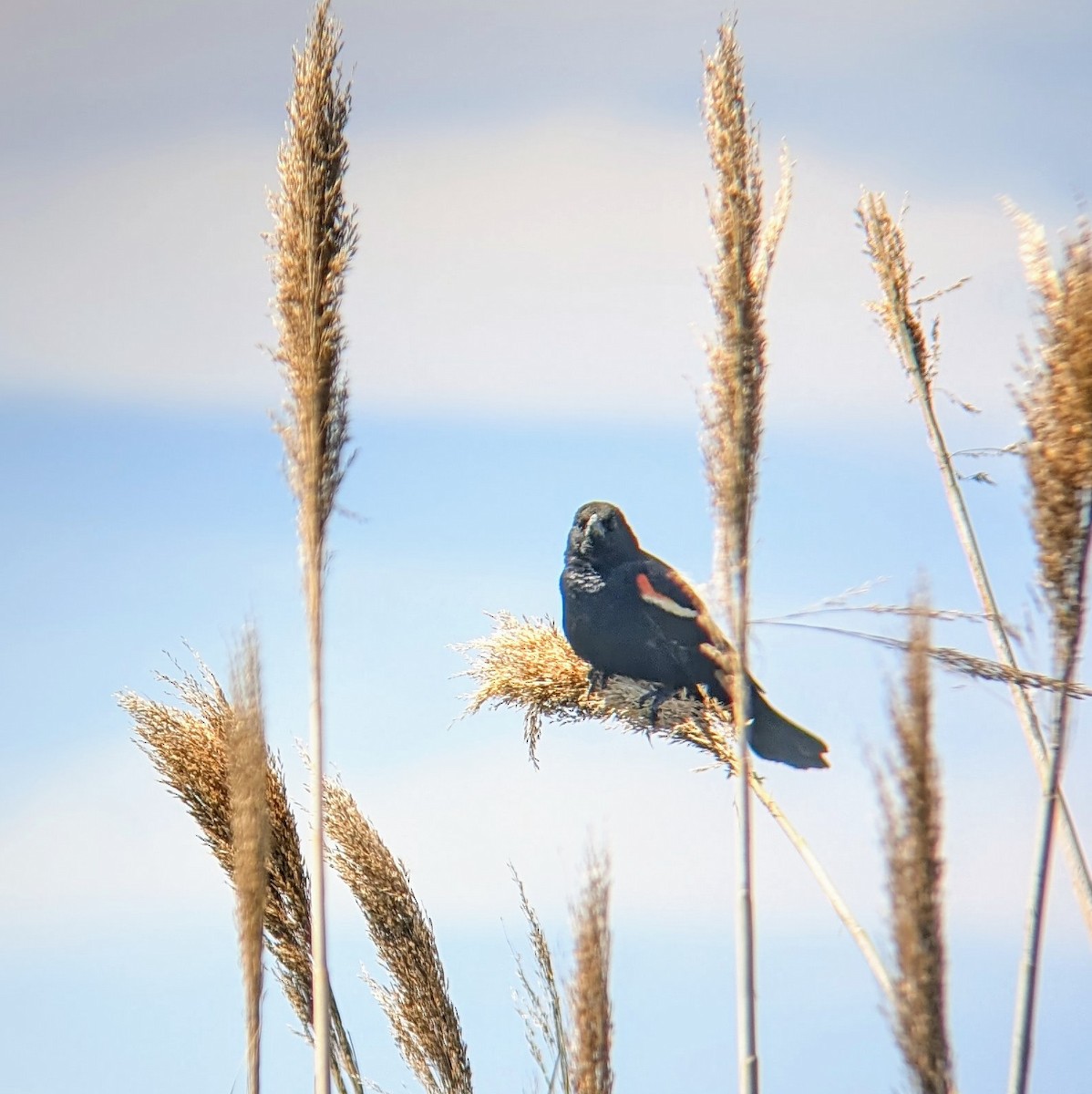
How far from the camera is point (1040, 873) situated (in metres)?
1.67

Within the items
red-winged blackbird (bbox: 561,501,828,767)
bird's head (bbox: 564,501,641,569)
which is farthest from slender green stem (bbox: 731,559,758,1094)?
bird's head (bbox: 564,501,641,569)

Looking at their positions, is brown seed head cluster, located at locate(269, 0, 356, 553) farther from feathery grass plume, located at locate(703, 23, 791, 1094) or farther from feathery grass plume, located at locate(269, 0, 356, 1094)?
feathery grass plume, located at locate(703, 23, 791, 1094)

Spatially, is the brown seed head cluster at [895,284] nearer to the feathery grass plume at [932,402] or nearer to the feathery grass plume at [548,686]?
the feathery grass plume at [932,402]

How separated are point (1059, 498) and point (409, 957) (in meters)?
1.48

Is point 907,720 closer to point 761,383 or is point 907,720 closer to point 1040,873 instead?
point 1040,873

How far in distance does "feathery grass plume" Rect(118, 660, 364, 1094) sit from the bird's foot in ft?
2.29

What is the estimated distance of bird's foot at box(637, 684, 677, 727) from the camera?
2670mm

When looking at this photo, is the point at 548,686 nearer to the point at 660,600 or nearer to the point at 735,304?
the point at 660,600

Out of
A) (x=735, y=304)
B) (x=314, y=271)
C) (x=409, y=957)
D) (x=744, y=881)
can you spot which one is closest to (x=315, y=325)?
(x=314, y=271)

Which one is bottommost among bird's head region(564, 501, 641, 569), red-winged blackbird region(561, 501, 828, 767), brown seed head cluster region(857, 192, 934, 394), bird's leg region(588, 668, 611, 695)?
bird's leg region(588, 668, 611, 695)

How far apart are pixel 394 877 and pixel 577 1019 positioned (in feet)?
2.78

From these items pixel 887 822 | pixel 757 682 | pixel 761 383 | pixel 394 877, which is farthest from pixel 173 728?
pixel 887 822

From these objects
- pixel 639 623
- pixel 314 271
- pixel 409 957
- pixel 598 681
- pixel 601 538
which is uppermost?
pixel 314 271

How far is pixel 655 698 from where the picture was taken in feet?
8.87
